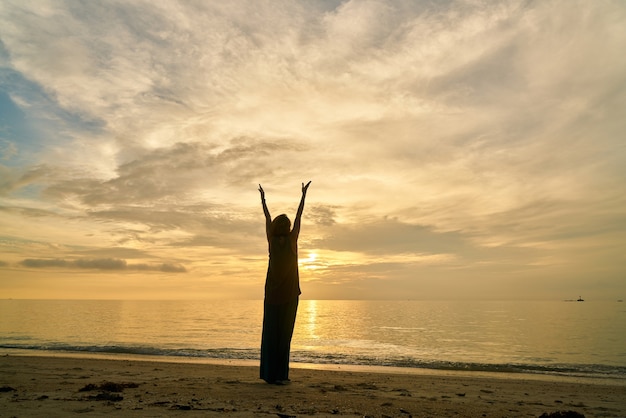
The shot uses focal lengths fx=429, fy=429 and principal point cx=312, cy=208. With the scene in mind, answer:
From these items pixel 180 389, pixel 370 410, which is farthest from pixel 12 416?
pixel 370 410

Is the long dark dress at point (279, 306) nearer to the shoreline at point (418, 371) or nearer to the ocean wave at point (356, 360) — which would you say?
the shoreline at point (418, 371)

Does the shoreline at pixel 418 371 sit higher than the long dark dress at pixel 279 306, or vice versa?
the long dark dress at pixel 279 306

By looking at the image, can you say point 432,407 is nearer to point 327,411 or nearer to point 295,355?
point 327,411

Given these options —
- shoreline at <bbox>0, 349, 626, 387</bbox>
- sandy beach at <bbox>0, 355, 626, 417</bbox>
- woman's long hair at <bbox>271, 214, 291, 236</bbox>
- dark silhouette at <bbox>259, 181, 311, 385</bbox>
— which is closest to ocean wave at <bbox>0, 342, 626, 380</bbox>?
shoreline at <bbox>0, 349, 626, 387</bbox>

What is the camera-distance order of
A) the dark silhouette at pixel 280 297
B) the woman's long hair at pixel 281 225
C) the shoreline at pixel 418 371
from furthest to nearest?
the shoreline at pixel 418 371, the woman's long hair at pixel 281 225, the dark silhouette at pixel 280 297

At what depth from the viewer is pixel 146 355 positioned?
23141 mm

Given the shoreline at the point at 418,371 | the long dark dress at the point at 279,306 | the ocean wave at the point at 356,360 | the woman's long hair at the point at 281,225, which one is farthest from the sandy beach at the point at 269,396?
the ocean wave at the point at 356,360

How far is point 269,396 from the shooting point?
9.00m

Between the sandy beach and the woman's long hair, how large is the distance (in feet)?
12.1

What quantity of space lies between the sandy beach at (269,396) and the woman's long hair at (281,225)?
12.1 ft

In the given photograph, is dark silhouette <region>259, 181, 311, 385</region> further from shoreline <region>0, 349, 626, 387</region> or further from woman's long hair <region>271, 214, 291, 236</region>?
shoreline <region>0, 349, 626, 387</region>

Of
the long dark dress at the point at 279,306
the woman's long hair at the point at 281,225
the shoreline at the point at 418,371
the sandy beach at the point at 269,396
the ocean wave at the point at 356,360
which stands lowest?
the ocean wave at the point at 356,360

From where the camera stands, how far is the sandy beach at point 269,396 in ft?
24.8

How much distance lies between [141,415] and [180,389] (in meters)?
3.04
